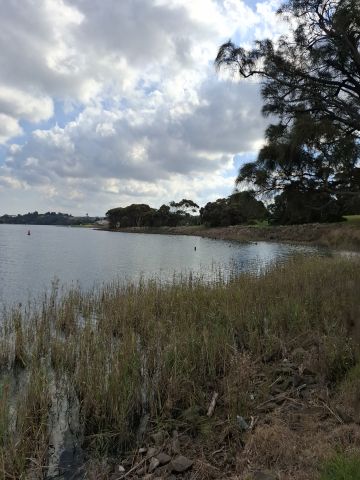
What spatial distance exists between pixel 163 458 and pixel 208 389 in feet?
5.80

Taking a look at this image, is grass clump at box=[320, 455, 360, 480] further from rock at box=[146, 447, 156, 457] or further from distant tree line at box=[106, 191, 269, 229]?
distant tree line at box=[106, 191, 269, 229]

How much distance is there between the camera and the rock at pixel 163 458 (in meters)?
4.47

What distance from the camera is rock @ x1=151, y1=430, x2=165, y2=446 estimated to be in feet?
16.3

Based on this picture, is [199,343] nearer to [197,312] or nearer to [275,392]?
[275,392]

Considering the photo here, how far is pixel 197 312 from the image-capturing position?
1021cm

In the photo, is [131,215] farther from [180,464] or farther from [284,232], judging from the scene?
[180,464]

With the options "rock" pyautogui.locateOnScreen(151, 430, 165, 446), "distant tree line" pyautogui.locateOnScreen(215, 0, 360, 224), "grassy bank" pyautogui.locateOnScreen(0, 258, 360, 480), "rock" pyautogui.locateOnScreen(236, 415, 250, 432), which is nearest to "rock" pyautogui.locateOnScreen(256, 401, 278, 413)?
"grassy bank" pyautogui.locateOnScreen(0, 258, 360, 480)

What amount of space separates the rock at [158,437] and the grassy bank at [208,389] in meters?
0.15

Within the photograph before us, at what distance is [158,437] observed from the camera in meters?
5.04

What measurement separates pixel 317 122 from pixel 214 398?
6250 mm

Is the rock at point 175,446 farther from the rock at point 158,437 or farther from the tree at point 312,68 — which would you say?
the tree at point 312,68

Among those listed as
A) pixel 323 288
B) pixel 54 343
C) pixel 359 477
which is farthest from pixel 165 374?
pixel 323 288

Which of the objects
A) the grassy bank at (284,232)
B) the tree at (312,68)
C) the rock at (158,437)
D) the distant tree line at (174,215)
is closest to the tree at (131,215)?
the distant tree line at (174,215)

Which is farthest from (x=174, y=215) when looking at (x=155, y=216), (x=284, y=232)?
(x=284, y=232)
